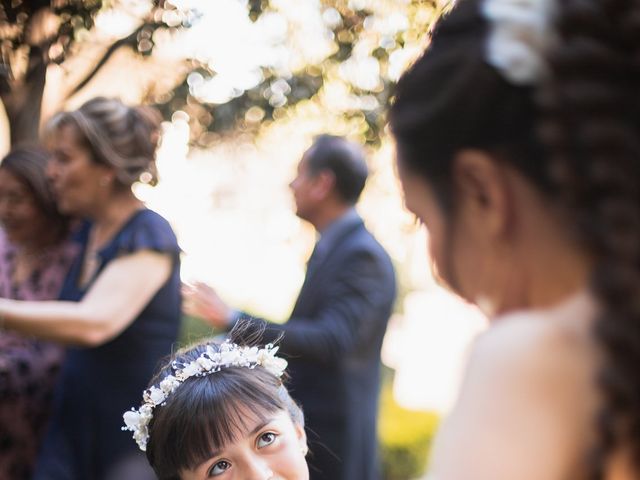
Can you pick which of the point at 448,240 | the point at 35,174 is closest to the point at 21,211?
the point at 35,174

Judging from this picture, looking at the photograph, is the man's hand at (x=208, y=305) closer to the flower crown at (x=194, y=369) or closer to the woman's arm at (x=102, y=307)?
the woman's arm at (x=102, y=307)

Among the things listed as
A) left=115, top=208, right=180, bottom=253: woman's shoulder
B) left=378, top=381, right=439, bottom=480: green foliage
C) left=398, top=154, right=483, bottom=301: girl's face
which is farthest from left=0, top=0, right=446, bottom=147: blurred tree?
left=378, top=381, right=439, bottom=480: green foliage

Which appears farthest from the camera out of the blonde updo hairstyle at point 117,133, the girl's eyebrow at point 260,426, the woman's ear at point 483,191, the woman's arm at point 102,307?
the blonde updo hairstyle at point 117,133

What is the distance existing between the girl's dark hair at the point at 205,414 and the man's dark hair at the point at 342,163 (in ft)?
5.30

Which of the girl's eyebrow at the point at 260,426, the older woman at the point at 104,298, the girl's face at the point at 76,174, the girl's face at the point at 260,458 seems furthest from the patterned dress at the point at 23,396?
the girl's eyebrow at the point at 260,426

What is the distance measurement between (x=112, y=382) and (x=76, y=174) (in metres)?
0.73

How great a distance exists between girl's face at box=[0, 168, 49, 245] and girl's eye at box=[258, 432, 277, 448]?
5.68 feet

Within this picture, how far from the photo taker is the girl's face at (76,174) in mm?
3209

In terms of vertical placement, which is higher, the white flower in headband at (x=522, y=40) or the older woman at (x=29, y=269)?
the white flower in headband at (x=522, y=40)

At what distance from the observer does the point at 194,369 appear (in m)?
2.42

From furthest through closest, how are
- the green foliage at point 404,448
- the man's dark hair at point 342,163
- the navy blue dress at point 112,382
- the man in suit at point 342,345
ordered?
1. the green foliage at point 404,448
2. the man's dark hair at point 342,163
3. the man in suit at point 342,345
4. the navy blue dress at point 112,382

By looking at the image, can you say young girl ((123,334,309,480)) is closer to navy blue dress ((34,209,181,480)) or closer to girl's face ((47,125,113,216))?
navy blue dress ((34,209,181,480))

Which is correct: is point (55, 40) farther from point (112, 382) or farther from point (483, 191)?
point (483, 191)

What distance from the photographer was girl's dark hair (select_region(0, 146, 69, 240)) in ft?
11.8
